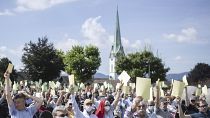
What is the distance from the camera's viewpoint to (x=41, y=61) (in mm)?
73438

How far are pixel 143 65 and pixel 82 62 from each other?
1090 cm

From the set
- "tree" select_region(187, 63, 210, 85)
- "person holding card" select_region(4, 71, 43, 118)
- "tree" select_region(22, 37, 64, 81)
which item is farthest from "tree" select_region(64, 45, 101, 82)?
"person holding card" select_region(4, 71, 43, 118)

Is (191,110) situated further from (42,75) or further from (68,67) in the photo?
(68,67)

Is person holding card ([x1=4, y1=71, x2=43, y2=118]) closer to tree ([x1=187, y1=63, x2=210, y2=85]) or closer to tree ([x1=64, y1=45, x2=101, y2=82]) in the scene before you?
tree ([x1=64, y1=45, x2=101, y2=82])

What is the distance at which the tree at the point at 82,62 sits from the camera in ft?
252

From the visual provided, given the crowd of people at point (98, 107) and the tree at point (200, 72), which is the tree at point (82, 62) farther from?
the crowd of people at point (98, 107)

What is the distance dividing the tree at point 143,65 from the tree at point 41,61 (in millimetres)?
11870

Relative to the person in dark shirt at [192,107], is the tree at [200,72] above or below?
above

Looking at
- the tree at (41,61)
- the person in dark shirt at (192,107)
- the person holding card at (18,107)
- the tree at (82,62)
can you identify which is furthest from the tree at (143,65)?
the person holding card at (18,107)

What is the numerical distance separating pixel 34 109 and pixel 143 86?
118 inches

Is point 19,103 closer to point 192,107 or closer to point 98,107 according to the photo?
point 98,107

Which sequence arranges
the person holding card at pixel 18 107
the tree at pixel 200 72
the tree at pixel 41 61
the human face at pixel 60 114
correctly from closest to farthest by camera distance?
1. the human face at pixel 60 114
2. the person holding card at pixel 18 107
3. the tree at pixel 41 61
4. the tree at pixel 200 72

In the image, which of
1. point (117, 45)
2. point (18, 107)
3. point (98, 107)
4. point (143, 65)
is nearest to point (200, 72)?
point (143, 65)

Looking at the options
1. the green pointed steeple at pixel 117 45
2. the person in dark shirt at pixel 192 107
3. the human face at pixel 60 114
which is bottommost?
the human face at pixel 60 114
